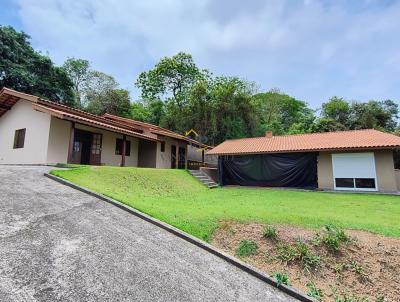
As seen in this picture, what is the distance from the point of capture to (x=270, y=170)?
15055mm

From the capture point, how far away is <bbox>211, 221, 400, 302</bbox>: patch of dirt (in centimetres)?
364

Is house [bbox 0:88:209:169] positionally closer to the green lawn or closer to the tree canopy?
the green lawn

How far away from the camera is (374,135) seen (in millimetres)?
13844

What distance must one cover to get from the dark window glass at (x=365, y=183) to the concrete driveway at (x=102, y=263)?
11.8 meters

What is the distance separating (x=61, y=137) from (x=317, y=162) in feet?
46.2

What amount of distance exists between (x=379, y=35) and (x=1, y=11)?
15663 mm

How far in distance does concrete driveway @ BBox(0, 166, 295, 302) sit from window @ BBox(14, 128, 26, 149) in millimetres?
9573

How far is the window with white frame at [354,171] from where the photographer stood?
1261 centimetres

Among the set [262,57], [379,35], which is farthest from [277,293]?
[262,57]

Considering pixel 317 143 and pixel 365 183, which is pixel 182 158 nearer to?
pixel 317 143

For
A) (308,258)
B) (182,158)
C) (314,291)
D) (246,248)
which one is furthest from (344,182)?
(182,158)

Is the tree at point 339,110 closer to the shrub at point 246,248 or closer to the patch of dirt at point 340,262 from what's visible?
the patch of dirt at point 340,262

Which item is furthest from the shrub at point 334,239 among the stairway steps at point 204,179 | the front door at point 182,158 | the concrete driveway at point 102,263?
the front door at point 182,158

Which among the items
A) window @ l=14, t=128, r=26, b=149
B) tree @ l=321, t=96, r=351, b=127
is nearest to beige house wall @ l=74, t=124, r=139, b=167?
window @ l=14, t=128, r=26, b=149
